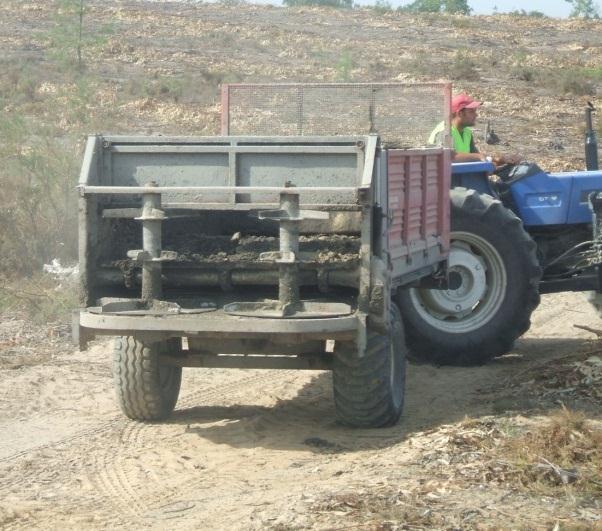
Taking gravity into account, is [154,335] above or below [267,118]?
below

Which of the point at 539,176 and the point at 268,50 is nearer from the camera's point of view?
the point at 539,176

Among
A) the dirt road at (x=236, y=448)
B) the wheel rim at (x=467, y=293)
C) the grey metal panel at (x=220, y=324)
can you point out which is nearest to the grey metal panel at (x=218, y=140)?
the grey metal panel at (x=220, y=324)

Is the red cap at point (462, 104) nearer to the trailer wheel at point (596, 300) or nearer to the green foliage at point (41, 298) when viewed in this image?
the trailer wheel at point (596, 300)

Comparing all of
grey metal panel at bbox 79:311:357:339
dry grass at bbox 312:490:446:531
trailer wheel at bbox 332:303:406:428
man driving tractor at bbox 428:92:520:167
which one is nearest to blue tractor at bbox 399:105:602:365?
man driving tractor at bbox 428:92:520:167

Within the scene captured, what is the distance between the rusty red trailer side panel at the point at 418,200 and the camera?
7.48 meters

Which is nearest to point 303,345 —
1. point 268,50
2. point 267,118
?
point 267,118

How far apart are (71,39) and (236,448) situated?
861 inches

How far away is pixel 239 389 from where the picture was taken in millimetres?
8867

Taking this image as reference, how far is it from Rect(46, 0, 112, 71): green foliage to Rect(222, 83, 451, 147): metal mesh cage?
60.1ft

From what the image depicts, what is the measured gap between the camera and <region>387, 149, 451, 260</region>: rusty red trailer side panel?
748 cm

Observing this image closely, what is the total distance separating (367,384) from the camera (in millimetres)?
7180

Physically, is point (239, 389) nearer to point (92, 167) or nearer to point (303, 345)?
point (303, 345)

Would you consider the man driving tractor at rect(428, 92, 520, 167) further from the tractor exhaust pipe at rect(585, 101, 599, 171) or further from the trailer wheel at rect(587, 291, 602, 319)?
the trailer wheel at rect(587, 291, 602, 319)

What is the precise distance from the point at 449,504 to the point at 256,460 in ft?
5.13
